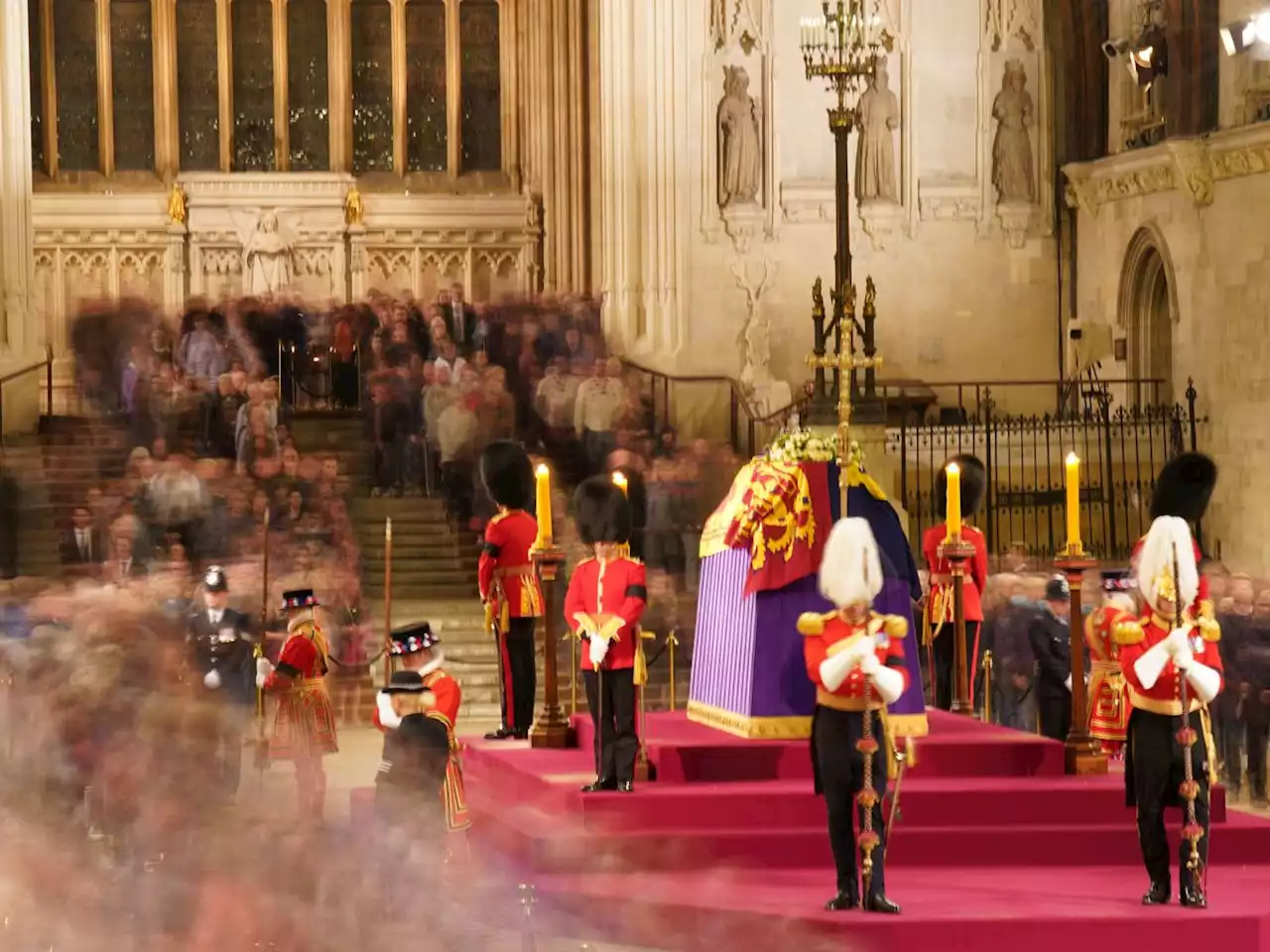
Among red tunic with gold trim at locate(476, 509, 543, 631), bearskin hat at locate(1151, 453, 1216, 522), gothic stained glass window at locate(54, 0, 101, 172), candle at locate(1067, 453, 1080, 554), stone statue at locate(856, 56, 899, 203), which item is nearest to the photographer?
bearskin hat at locate(1151, 453, 1216, 522)

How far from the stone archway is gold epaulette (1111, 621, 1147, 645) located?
14112 millimetres

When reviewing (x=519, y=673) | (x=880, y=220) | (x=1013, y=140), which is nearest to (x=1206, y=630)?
(x=519, y=673)

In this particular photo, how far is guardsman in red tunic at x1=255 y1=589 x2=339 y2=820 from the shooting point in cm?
1216

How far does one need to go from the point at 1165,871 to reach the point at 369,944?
3210 mm

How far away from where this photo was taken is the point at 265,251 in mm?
28453

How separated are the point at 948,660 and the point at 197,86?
17936mm

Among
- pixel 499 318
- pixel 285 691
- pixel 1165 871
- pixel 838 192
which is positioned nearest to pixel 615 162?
pixel 499 318

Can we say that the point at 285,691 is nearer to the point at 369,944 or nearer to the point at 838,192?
the point at 369,944

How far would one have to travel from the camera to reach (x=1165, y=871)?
9680mm

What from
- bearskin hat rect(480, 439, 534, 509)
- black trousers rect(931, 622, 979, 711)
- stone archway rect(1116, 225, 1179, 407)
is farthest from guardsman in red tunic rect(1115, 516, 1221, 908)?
stone archway rect(1116, 225, 1179, 407)

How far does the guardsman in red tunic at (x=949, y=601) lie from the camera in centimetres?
1338

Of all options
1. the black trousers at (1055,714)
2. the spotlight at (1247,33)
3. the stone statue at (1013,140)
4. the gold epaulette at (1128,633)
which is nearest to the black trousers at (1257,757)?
the black trousers at (1055,714)

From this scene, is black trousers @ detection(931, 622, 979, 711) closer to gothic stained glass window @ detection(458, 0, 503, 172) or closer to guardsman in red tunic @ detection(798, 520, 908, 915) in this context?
guardsman in red tunic @ detection(798, 520, 908, 915)

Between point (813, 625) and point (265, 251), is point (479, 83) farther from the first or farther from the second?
point (813, 625)
